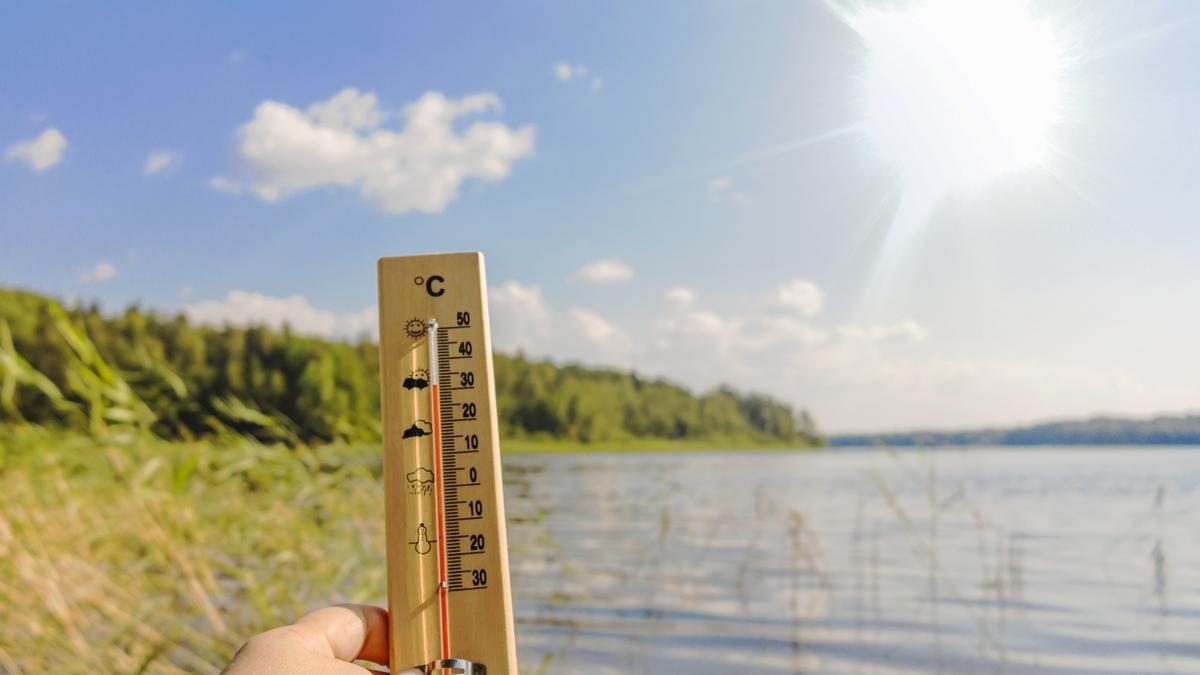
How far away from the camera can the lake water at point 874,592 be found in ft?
16.4

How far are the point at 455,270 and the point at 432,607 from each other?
0.55 meters

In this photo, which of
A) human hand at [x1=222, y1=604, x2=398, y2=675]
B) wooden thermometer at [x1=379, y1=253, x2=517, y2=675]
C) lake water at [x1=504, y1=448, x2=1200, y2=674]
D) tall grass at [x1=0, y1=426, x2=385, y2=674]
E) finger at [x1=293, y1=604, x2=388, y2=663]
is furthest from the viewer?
lake water at [x1=504, y1=448, x2=1200, y2=674]

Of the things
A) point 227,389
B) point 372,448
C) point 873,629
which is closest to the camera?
point 372,448

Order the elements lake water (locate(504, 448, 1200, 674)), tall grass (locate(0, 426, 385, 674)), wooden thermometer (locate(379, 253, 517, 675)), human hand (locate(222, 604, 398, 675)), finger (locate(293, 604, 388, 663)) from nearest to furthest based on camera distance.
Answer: human hand (locate(222, 604, 398, 675)) → finger (locate(293, 604, 388, 663)) → wooden thermometer (locate(379, 253, 517, 675)) → tall grass (locate(0, 426, 385, 674)) → lake water (locate(504, 448, 1200, 674))

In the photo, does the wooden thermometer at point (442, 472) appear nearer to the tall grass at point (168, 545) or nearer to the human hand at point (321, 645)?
the human hand at point (321, 645)

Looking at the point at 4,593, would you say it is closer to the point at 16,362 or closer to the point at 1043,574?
the point at 16,362

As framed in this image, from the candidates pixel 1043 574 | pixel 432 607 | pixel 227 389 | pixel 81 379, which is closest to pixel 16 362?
pixel 81 379

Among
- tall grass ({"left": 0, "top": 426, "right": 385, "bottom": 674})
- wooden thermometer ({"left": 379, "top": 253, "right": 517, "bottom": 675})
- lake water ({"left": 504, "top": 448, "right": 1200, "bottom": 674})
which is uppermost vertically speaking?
wooden thermometer ({"left": 379, "top": 253, "right": 517, "bottom": 675})

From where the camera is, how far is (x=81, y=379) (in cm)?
428

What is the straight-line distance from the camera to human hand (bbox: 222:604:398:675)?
133cm

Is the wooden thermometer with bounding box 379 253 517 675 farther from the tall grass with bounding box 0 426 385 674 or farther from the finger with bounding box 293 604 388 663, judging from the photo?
the tall grass with bounding box 0 426 385 674

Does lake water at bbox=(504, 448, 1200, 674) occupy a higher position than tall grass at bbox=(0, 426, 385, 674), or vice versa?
tall grass at bbox=(0, 426, 385, 674)

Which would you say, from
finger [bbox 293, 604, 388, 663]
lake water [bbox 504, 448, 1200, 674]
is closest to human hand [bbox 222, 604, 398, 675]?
finger [bbox 293, 604, 388, 663]

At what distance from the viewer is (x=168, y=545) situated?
457 cm
